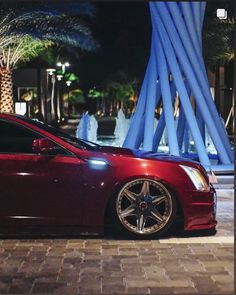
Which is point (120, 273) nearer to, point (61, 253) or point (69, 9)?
point (61, 253)

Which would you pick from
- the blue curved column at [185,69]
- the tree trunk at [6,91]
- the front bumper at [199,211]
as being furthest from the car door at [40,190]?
the tree trunk at [6,91]

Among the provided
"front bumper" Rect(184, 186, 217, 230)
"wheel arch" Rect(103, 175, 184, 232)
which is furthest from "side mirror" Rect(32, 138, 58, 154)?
"front bumper" Rect(184, 186, 217, 230)

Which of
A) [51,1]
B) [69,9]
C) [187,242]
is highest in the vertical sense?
[69,9]

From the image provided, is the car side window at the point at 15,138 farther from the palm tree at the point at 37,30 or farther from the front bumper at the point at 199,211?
the palm tree at the point at 37,30

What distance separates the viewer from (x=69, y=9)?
65.4 ft

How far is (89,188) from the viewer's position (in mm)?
6781

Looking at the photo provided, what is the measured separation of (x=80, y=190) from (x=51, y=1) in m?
3.11

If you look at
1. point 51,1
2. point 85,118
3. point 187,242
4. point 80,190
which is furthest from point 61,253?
point 85,118

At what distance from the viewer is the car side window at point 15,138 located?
6957 mm

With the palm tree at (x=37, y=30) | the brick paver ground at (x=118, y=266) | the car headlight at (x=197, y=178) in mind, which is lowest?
the brick paver ground at (x=118, y=266)

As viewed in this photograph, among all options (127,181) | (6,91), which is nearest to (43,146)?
(127,181)

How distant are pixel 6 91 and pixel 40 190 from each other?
747 inches

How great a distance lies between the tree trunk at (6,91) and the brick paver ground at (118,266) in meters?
18.8

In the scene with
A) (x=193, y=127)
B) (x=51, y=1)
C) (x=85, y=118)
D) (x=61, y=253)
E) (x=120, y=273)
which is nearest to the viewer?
(x=51, y=1)
